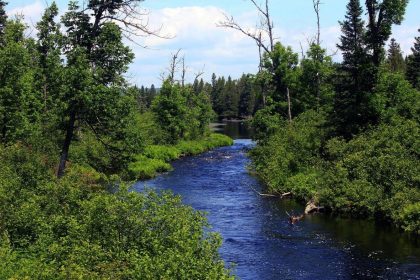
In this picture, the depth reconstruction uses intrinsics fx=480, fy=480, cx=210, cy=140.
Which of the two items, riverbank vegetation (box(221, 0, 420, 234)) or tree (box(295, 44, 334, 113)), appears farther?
tree (box(295, 44, 334, 113))

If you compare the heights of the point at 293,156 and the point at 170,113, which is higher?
the point at 170,113

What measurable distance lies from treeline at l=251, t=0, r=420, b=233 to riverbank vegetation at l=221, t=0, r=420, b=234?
71 millimetres

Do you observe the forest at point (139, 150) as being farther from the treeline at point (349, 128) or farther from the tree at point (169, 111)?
the tree at point (169, 111)

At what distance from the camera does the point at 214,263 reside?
13.5 metres

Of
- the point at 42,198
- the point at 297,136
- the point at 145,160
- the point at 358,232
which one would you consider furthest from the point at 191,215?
the point at 145,160

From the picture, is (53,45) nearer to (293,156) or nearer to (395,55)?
(293,156)

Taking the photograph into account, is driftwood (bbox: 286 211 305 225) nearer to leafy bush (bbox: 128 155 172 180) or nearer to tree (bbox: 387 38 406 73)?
leafy bush (bbox: 128 155 172 180)

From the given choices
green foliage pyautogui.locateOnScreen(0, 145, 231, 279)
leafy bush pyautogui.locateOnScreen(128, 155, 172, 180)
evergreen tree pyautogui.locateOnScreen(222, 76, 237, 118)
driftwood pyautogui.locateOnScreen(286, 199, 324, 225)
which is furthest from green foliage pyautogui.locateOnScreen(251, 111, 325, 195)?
evergreen tree pyautogui.locateOnScreen(222, 76, 237, 118)

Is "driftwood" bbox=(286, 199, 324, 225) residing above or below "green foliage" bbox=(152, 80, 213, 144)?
below

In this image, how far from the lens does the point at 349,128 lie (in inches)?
1533

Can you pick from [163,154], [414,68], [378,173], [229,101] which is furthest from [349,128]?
[229,101]

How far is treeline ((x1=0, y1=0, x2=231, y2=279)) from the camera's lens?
43.9 ft

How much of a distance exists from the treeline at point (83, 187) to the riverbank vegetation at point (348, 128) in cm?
1245

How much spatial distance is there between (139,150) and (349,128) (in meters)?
20.5
